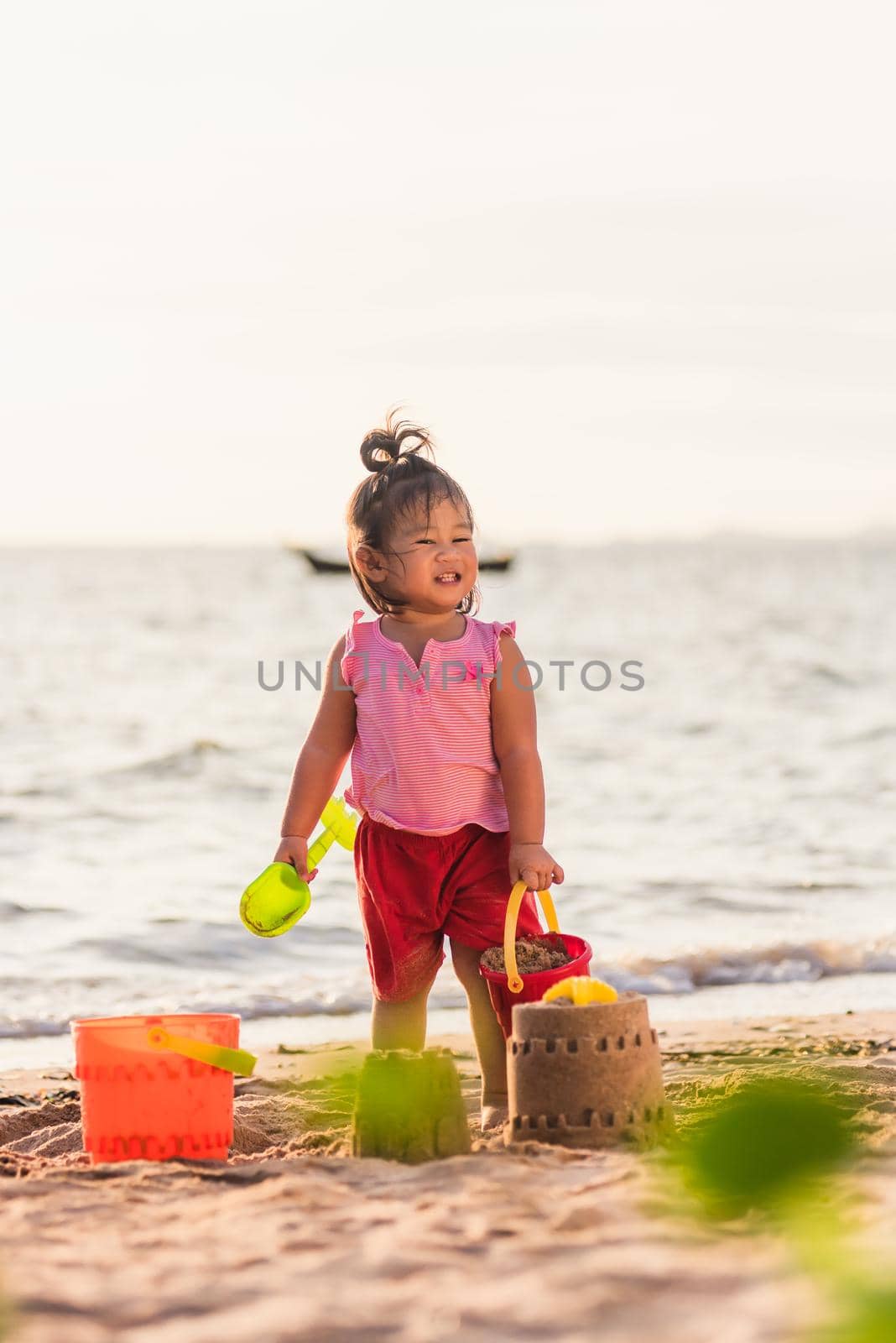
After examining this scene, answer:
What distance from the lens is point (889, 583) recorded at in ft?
180

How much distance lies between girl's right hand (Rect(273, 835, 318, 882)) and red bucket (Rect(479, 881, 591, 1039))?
494mm

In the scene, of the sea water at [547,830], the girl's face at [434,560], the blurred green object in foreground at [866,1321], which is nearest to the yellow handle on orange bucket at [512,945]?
the girl's face at [434,560]

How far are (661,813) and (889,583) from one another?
46.3 metres

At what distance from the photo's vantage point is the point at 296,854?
3717 mm

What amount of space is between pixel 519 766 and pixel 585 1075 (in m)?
0.83

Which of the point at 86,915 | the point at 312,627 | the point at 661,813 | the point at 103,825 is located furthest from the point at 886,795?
the point at 312,627

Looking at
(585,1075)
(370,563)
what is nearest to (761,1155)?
(585,1075)

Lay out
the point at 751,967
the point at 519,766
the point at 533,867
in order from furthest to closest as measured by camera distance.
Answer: the point at 751,967 → the point at 519,766 → the point at 533,867

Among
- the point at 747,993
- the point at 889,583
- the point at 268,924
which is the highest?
the point at 889,583

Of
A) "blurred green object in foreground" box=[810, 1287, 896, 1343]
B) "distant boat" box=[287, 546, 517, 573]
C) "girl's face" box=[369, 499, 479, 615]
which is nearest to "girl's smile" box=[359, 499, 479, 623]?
"girl's face" box=[369, 499, 479, 615]

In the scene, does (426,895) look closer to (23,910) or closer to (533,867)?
(533,867)

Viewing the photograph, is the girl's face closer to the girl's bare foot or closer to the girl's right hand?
the girl's right hand

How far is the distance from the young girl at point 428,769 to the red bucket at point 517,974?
15 cm

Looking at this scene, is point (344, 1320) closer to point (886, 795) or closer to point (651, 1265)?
point (651, 1265)
